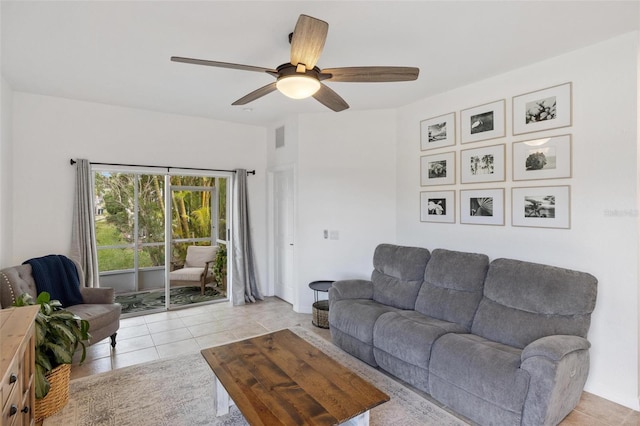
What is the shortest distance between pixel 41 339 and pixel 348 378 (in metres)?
2.12

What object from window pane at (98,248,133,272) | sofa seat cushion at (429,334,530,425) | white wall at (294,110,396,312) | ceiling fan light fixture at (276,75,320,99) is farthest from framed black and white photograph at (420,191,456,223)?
window pane at (98,248,133,272)

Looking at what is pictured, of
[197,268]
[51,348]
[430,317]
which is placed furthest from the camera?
[197,268]

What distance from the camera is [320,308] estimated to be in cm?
414

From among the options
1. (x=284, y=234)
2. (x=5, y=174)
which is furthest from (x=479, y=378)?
(x=5, y=174)

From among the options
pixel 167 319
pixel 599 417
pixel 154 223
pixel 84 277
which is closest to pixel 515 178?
pixel 599 417

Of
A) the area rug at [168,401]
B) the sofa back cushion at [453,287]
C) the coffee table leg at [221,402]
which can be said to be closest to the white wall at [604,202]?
the sofa back cushion at [453,287]

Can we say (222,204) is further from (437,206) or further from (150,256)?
(437,206)

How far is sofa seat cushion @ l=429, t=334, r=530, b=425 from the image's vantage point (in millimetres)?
2057

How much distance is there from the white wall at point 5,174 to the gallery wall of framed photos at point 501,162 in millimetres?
4478

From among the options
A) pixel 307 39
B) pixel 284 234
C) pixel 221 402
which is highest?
pixel 307 39

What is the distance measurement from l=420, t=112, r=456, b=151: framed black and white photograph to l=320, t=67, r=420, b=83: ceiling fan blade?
1.68 metres

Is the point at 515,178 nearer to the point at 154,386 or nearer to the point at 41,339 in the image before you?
the point at 154,386

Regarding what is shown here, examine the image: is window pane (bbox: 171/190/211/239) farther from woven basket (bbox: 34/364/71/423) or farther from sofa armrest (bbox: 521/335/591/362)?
sofa armrest (bbox: 521/335/591/362)

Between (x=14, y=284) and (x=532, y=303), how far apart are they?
4300 mm
